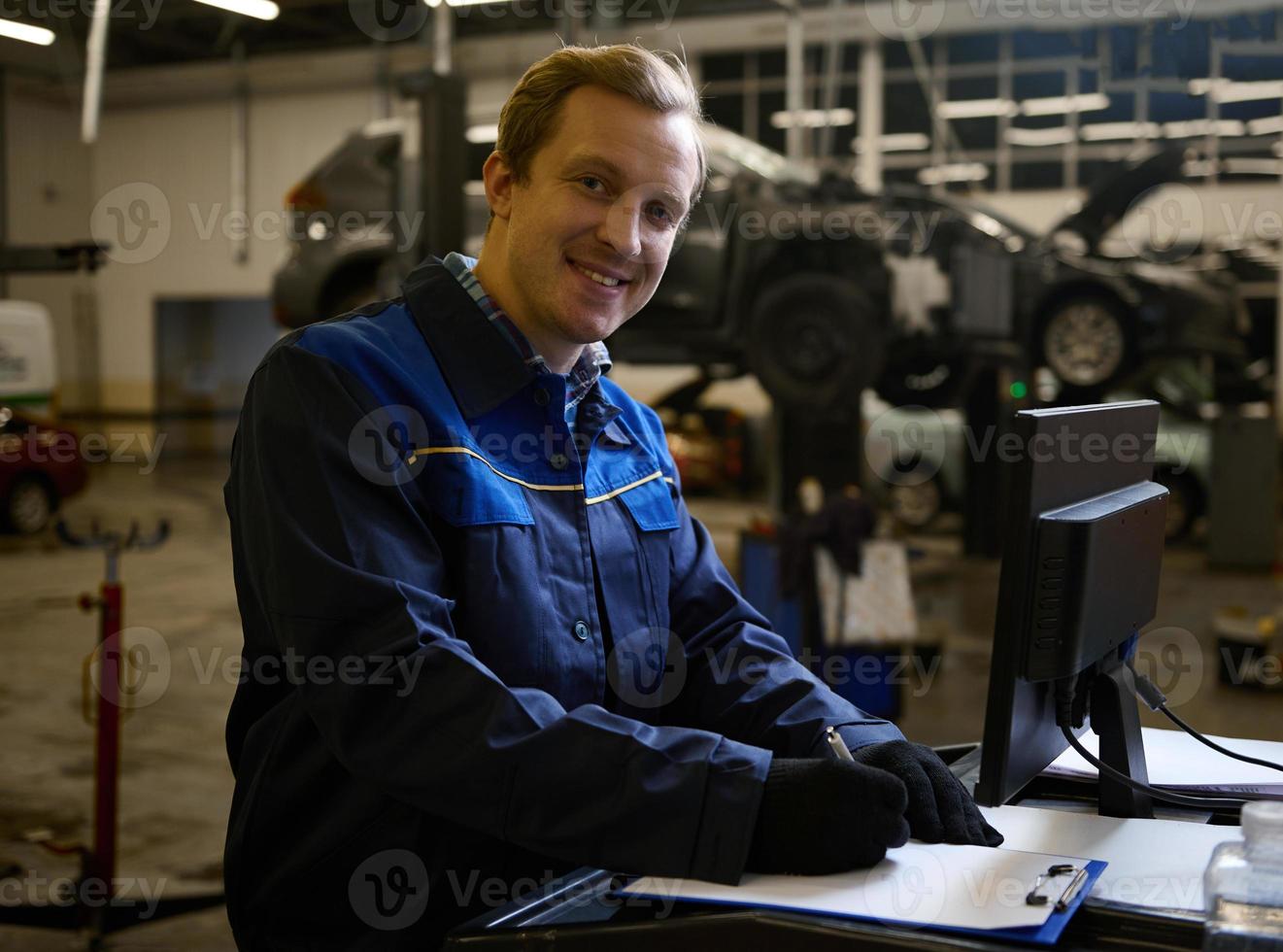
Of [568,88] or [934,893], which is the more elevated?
[568,88]

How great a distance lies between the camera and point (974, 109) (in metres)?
13.5

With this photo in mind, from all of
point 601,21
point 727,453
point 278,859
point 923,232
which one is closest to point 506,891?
point 278,859

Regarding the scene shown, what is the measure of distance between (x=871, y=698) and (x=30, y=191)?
1310 cm

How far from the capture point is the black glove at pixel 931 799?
1139mm

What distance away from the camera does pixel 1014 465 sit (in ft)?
3.64

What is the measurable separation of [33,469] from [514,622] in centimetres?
932

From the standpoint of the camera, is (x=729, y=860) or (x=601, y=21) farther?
(x=601, y=21)

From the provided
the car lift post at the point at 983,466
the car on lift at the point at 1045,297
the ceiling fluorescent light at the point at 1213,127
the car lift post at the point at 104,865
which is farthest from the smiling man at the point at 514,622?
the ceiling fluorescent light at the point at 1213,127

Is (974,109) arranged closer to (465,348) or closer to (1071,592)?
(465,348)

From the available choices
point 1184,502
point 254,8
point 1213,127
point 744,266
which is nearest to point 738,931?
point 744,266

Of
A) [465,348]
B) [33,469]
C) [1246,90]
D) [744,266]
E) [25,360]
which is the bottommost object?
[33,469]

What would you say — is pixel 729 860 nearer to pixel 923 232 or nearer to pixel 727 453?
pixel 923 232

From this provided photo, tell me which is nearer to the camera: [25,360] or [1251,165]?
[25,360]

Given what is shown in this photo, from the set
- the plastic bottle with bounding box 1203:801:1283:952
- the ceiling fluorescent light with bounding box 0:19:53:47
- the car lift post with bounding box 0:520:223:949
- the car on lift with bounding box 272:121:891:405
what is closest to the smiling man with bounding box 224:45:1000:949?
the plastic bottle with bounding box 1203:801:1283:952
